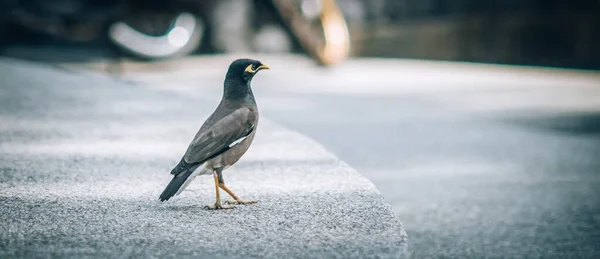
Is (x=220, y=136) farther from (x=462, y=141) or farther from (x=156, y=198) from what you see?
(x=462, y=141)

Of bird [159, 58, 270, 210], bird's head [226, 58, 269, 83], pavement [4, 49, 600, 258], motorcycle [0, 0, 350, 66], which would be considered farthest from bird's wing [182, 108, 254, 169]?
motorcycle [0, 0, 350, 66]

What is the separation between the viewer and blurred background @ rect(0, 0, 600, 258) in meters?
3.98

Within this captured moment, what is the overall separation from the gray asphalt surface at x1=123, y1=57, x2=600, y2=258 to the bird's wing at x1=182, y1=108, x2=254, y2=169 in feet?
3.43

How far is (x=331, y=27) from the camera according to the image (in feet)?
34.8

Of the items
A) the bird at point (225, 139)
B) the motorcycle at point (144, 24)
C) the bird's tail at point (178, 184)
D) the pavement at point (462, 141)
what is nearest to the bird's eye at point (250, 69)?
the bird at point (225, 139)

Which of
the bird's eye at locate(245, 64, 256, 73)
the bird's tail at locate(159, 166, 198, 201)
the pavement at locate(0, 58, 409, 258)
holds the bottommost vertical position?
the pavement at locate(0, 58, 409, 258)

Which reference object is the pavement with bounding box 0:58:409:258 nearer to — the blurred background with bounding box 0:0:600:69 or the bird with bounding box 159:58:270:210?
the bird with bounding box 159:58:270:210

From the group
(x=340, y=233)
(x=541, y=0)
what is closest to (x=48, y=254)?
(x=340, y=233)

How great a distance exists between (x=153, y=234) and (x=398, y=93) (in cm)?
647

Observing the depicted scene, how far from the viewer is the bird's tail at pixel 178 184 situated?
2494 millimetres

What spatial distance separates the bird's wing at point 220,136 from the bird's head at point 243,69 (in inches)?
4.9

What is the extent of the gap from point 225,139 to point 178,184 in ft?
0.81

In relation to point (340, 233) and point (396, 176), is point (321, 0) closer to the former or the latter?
point (396, 176)

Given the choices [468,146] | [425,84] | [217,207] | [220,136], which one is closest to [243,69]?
[220,136]
